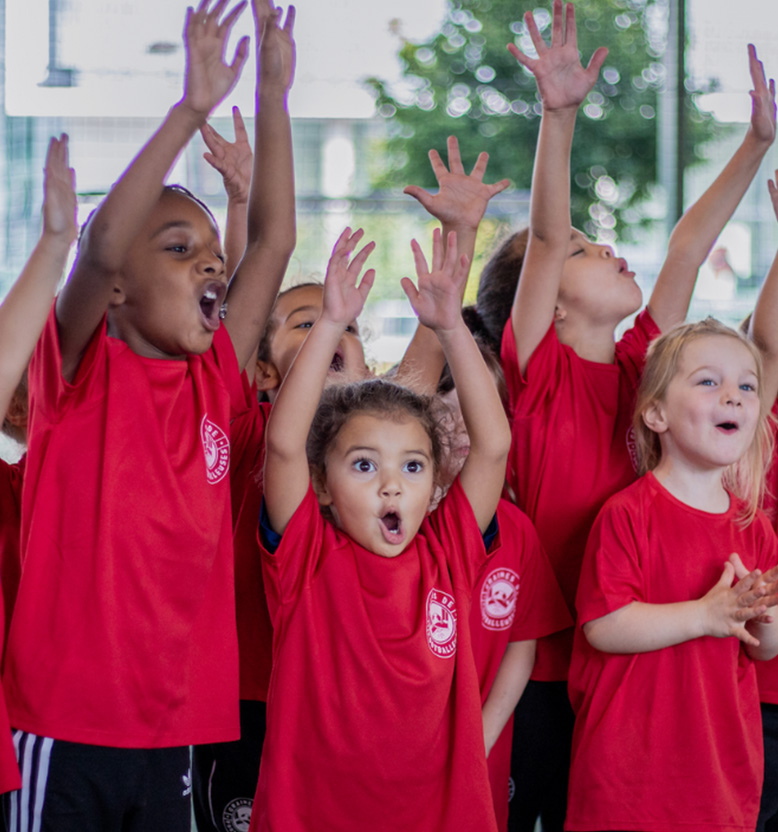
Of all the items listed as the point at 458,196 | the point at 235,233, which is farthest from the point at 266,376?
the point at 458,196

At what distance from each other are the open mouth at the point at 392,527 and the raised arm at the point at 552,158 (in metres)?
0.48

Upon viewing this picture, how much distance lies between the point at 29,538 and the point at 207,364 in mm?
351

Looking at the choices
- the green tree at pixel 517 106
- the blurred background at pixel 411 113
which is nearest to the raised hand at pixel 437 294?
the blurred background at pixel 411 113

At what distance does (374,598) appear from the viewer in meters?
1.34

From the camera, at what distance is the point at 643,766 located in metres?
1.42

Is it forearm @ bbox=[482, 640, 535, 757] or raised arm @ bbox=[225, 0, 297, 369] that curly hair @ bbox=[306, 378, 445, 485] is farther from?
forearm @ bbox=[482, 640, 535, 757]

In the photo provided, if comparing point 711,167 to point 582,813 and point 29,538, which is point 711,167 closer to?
point 582,813

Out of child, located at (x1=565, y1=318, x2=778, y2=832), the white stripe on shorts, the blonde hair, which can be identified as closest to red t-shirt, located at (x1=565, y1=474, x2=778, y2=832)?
child, located at (x1=565, y1=318, x2=778, y2=832)

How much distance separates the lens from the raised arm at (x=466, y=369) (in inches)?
54.5

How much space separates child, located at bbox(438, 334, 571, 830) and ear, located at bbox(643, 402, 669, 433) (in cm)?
26

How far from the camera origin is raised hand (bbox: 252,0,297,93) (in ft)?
4.93

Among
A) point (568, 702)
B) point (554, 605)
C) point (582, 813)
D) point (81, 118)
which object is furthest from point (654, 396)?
point (81, 118)

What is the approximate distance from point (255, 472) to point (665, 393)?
69cm

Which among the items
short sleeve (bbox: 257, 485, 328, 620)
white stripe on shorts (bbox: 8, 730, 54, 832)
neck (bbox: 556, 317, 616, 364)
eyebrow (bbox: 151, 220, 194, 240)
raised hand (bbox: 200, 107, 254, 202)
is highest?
raised hand (bbox: 200, 107, 254, 202)
